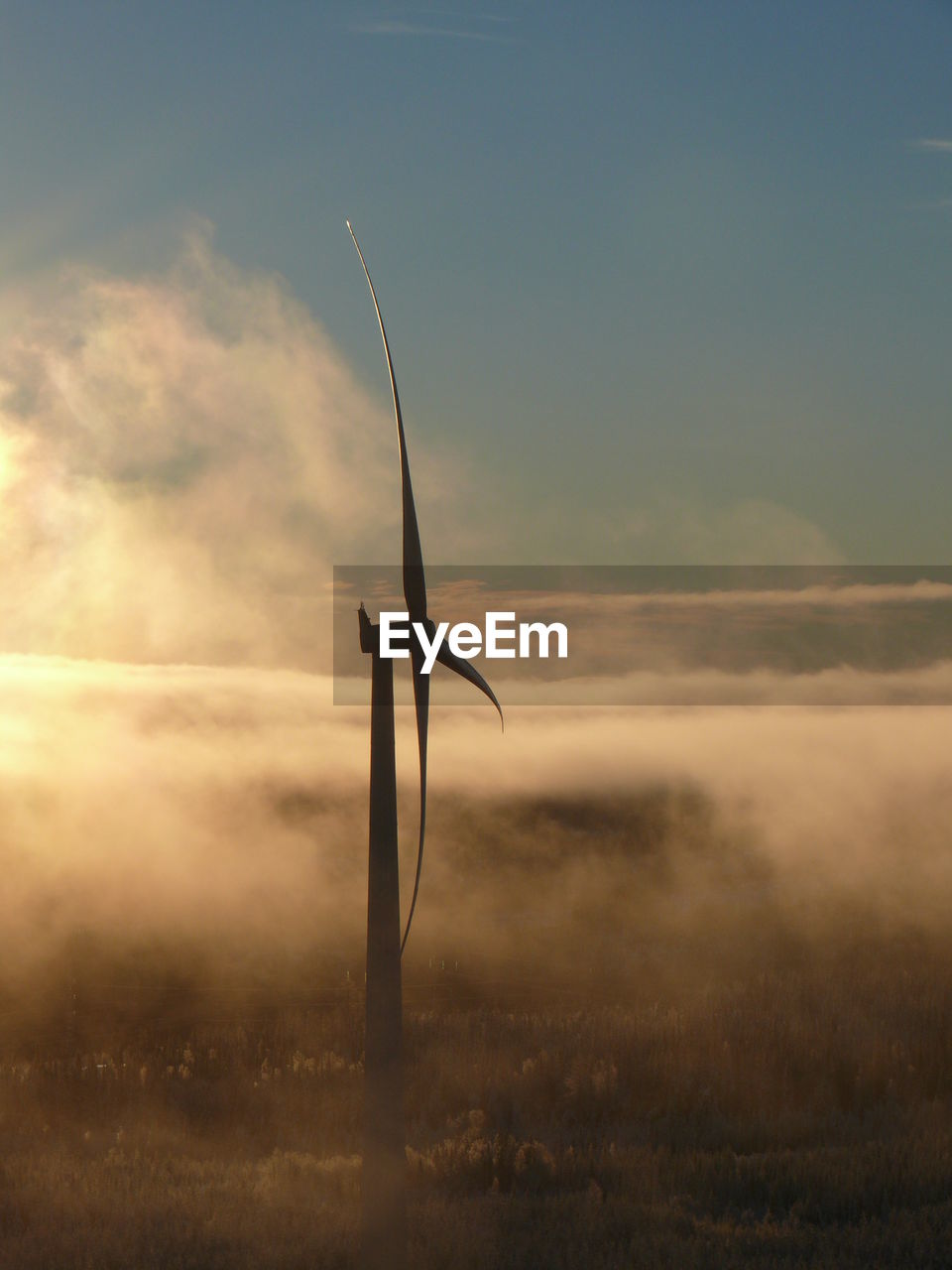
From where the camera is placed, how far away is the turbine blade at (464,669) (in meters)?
18.1

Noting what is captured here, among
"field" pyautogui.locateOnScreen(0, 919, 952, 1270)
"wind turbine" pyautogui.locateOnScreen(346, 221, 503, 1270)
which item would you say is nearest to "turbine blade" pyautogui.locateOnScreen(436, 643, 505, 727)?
"wind turbine" pyautogui.locateOnScreen(346, 221, 503, 1270)

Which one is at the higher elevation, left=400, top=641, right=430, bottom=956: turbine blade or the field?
left=400, top=641, right=430, bottom=956: turbine blade

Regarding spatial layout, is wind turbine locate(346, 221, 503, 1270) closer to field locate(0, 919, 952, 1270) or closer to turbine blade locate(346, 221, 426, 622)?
turbine blade locate(346, 221, 426, 622)

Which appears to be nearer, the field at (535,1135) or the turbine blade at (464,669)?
the turbine blade at (464,669)

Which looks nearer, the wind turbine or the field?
the wind turbine

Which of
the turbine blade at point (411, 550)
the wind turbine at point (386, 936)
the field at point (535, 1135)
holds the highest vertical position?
the turbine blade at point (411, 550)

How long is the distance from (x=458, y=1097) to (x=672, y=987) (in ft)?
118

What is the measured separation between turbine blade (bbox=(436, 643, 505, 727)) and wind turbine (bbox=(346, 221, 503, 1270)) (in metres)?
0.07

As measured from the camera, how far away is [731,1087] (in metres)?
51.8

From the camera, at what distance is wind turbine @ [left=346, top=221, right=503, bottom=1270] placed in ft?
55.6

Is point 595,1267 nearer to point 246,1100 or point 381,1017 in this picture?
point 381,1017

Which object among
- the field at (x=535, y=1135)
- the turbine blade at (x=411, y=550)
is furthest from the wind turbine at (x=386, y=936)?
the field at (x=535, y=1135)

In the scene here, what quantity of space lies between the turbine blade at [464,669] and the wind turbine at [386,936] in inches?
2.9

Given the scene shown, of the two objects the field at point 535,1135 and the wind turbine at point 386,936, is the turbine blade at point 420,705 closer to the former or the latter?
the wind turbine at point 386,936
